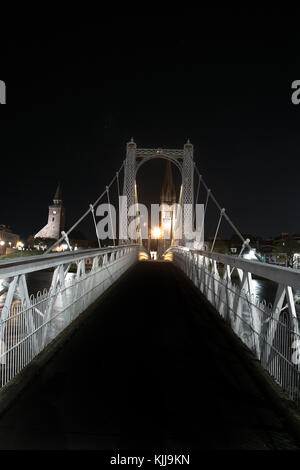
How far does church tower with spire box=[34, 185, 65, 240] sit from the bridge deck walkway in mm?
110181

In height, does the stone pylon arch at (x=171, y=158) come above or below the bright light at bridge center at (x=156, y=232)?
above

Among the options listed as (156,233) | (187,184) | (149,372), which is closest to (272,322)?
(149,372)

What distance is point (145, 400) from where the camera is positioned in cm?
332

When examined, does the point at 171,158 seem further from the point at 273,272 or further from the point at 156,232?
the point at 156,232

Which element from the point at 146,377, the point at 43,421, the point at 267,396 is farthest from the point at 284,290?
the point at 43,421

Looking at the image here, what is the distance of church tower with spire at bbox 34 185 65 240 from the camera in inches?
A: 4459

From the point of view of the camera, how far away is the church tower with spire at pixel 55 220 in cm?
11325

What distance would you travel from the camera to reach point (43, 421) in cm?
292

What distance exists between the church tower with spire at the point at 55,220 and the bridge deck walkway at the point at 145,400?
110181 millimetres

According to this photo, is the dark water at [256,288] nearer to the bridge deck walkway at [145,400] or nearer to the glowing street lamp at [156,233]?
the bridge deck walkway at [145,400]

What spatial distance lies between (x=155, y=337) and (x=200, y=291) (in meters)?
5.32

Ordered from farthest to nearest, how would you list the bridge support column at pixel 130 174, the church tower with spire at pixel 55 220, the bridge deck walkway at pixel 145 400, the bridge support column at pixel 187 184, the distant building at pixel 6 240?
the church tower with spire at pixel 55 220 → the distant building at pixel 6 240 → the bridge support column at pixel 130 174 → the bridge support column at pixel 187 184 → the bridge deck walkway at pixel 145 400

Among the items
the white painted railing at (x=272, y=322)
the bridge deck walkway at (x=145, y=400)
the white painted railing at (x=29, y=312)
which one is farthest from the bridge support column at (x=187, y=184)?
the bridge deck walkway at (x=145, y=400)
